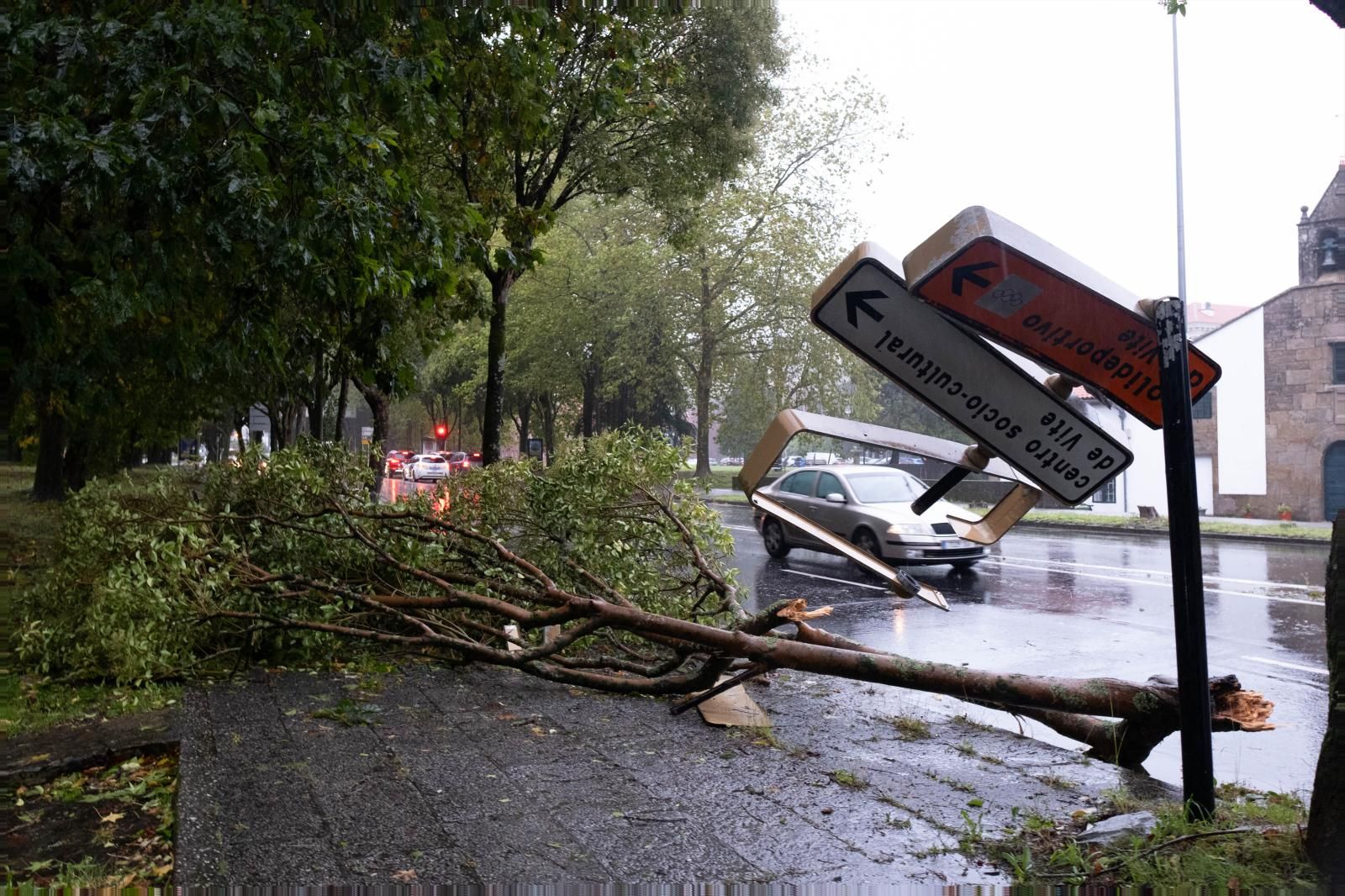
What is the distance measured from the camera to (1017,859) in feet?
10.6

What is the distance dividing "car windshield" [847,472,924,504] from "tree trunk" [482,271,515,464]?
5525mm

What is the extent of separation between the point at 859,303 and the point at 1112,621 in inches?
379

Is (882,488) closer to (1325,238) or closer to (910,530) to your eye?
(910,530)

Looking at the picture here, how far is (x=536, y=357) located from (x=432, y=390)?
56.8 feet

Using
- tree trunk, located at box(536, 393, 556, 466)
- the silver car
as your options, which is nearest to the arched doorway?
the silver car

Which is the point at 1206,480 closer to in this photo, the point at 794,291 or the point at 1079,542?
the point at 1079,542

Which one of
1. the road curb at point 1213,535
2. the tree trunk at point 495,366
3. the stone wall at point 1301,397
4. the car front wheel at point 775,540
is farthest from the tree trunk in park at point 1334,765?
the stone wall at point 1301,397

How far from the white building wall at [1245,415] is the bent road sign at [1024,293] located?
2312cm

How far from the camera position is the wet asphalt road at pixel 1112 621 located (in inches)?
249

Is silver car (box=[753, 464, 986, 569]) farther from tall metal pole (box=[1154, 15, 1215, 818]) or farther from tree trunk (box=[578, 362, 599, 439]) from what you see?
tree trunk (box=[578, 362, 599, 439])

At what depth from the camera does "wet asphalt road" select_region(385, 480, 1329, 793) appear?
632cm

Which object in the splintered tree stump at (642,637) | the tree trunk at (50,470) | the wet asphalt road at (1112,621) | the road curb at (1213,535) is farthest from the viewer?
the tree trunk at (50,470)

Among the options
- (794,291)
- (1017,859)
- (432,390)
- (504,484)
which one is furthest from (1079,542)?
(432,390)

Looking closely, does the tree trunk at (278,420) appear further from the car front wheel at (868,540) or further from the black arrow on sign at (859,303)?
the black arrow on sign at (859,303)
